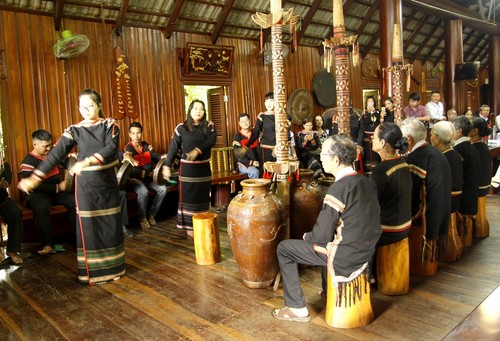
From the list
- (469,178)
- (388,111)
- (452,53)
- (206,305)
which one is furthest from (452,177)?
(452,53)

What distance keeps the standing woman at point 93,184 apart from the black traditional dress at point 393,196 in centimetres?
213

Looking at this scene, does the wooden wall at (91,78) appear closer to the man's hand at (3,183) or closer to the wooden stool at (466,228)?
the man's hand at (3,183)

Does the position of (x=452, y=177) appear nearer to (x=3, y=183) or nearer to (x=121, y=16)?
(x=3, y=183)

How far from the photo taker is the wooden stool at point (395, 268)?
3025 millimetres

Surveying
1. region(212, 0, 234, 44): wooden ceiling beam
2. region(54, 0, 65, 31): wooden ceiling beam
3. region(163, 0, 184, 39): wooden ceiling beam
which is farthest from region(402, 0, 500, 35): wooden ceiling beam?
region(54, 0, 65, 31): wooden ceiling beam

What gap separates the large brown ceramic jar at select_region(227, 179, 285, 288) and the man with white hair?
109 cm

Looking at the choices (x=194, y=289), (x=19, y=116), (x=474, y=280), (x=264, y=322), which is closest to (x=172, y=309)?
(x=194, y=289)

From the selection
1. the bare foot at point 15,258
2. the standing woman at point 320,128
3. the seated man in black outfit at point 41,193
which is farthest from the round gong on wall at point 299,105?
the bare foot at point 15,258

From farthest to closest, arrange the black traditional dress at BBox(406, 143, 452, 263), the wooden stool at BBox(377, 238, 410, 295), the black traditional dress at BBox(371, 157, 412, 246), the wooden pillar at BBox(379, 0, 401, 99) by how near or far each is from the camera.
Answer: the wooden pillar at BBox(379, 0, 401, 99)
the black traditional dress at BBox(406, 143, 452, 263)
the wooden stool at BBox(377, 238, 410, 295)
the black traditional dress at BBox(371, 157, 412, 246)

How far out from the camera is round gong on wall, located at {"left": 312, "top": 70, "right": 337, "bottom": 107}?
932 centimetres

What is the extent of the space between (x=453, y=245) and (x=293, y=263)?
1.81m

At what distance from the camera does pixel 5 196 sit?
14.0ft

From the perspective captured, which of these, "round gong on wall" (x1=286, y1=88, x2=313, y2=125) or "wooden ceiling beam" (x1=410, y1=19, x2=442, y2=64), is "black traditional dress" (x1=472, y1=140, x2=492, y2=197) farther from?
"wooden ceiling beam" (x1=410, y1=19, x2=442, y2=64)

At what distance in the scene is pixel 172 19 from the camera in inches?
260
